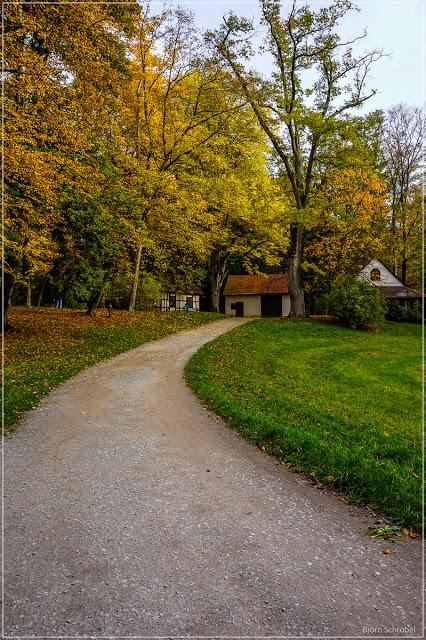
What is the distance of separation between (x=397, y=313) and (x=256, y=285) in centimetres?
1473

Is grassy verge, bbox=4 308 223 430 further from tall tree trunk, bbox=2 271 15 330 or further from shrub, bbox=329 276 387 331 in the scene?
shrub, bbox=329 276 387 331

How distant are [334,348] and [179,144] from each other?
1486 centimetres

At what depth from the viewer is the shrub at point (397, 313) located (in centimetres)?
3241

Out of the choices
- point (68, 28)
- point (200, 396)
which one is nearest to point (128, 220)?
point (68, 28)

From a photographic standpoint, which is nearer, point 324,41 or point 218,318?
point 324,41

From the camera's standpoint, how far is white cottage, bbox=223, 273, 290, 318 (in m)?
41.0

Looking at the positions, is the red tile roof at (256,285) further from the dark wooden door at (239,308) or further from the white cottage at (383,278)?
the white cottage at (383,278)

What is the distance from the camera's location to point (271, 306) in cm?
4141

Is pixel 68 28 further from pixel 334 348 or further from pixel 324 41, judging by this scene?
pixel 324 41

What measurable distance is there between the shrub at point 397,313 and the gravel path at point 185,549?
3006 cm

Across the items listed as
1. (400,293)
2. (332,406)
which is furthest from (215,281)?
(332,406)

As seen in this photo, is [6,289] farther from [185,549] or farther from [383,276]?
[383,276]

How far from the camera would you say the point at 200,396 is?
908cm

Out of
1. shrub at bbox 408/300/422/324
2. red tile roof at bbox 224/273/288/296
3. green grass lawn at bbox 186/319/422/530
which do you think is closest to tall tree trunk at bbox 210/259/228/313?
red tile roof at bbox 224/273/288/296
